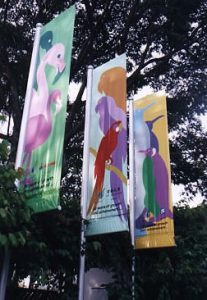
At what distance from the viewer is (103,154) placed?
7.67 meters

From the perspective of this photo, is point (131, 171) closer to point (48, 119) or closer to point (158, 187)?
point (158, 187)

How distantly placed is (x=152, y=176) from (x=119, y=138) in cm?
163

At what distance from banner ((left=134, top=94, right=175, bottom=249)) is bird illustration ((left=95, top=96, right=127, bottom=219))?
152 centimetres

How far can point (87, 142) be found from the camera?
789 centimetres

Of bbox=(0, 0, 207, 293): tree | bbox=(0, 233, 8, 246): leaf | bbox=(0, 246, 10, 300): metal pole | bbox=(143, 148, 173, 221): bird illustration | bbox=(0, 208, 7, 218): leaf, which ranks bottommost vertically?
bbox=(0, 246, 10, 300): metal pole

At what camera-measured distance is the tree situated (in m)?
13.1

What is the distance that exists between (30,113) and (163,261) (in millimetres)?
3721

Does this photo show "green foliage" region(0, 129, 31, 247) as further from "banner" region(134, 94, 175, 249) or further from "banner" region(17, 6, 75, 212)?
"banner" region(134, 94, 175, 249)

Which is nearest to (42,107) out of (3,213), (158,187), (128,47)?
(3,213)

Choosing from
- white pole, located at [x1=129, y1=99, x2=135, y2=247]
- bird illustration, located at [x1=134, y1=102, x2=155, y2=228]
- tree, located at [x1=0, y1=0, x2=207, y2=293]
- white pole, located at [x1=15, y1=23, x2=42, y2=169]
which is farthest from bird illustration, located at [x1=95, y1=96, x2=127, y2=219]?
tree, located at [x1=0, y1=0, x2=207, y2=293]

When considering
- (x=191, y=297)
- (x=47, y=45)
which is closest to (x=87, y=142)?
(x=47, y=45)

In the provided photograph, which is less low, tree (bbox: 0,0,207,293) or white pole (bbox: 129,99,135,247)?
tree (bbox: 0,0,207,293)

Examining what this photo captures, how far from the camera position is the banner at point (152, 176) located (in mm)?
8336

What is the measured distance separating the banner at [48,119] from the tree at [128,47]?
5.51 metres
